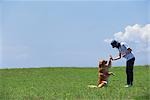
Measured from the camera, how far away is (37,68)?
34094 mm

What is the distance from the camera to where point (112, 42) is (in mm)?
16859

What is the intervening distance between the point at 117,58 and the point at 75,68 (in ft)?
55.6

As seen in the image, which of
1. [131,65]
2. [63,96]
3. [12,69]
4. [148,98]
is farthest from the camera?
[12,69]

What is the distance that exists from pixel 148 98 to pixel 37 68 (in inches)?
875

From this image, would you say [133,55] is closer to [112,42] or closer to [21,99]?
[112,42]

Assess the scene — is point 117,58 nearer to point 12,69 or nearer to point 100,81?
point 100,81

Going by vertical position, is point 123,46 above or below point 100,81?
above

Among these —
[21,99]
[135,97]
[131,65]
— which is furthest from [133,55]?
[21,99]

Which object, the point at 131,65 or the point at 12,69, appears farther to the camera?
the point at 12,69

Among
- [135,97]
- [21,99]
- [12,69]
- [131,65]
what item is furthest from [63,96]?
[12,69]

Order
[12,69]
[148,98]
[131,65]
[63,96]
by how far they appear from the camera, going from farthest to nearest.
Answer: [12,69] → [131,65] → [63,96] → [148,98]

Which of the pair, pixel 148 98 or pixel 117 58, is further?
pixel 117 58

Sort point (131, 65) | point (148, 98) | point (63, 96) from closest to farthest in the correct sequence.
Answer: point (148, 98) → point (63, 96) → point (131, 65)

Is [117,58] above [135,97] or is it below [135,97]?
above
